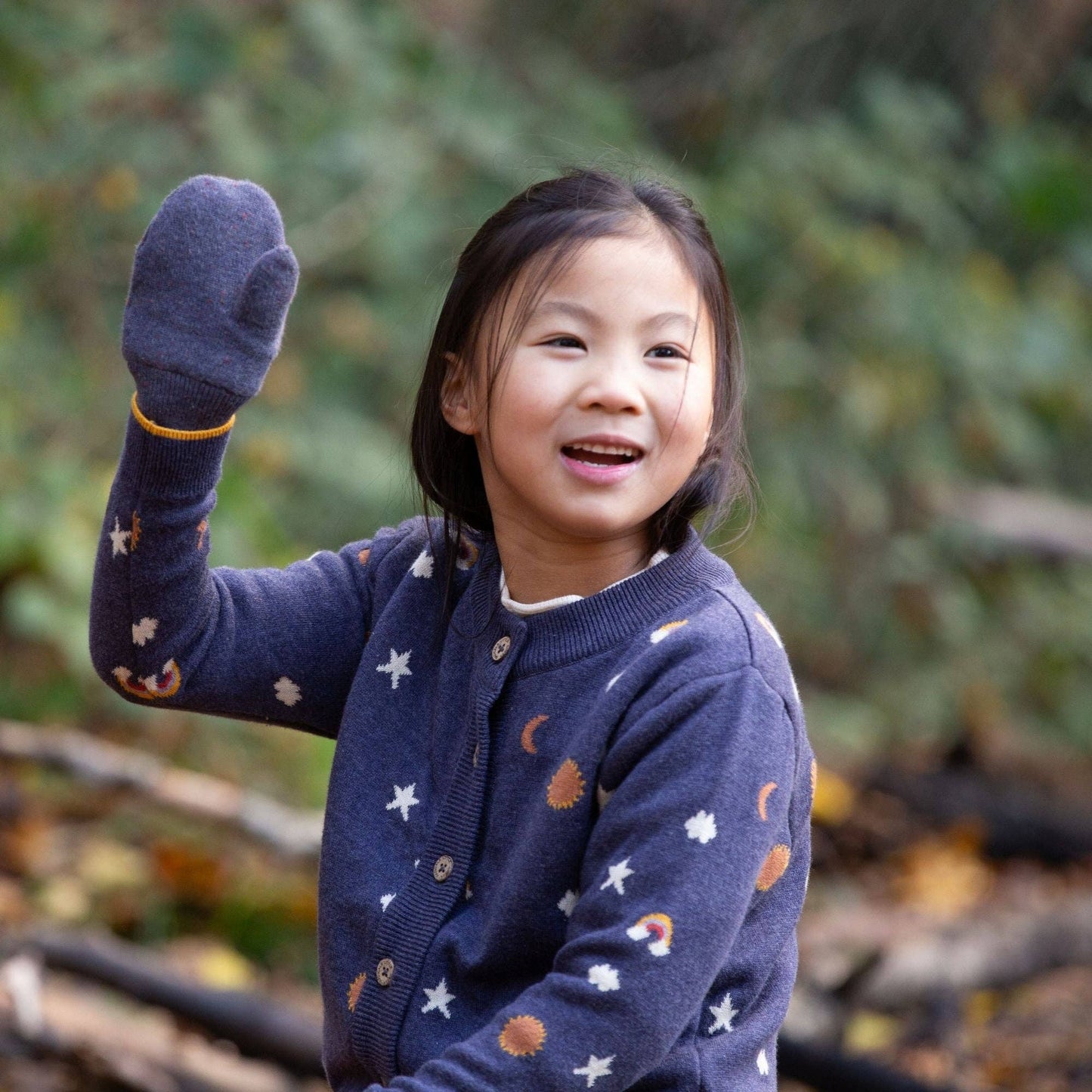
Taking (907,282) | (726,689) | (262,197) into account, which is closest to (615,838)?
(726,689)

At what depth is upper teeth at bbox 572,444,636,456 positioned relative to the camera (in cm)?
145

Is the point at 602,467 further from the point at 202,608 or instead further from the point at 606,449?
the point at 202,608

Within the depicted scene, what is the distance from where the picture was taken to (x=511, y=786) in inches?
56.8

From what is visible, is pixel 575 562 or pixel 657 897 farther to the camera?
pixel 575 562

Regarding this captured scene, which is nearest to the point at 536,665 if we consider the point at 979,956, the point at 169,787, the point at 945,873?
the point at 169,787

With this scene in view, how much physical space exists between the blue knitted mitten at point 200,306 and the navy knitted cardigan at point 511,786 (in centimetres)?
5

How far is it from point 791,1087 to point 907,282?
3.76m

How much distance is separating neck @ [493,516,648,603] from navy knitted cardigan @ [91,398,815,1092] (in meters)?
0.04

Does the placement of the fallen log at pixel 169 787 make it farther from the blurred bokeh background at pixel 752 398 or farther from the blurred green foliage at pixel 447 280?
the blurred green foliage at pixel 447 280

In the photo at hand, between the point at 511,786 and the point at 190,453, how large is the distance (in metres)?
0.45

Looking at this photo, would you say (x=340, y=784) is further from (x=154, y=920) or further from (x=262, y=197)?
(x=154, y=920)

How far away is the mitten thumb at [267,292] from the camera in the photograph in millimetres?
1468

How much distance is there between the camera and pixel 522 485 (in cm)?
149

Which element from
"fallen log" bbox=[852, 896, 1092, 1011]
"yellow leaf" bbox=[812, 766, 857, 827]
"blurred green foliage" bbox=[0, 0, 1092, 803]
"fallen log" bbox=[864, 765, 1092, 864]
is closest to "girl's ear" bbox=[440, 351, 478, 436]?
"blurred green foliage" bbox=[0, 0, 1092, 803]
